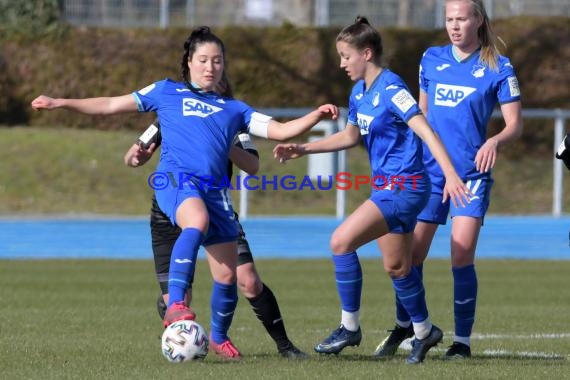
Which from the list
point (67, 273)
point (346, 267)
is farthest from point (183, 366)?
point (67, 273)

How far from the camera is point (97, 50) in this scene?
26.3m

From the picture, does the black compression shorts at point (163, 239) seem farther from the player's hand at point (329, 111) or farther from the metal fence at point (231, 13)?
the metal fence at point (231, 13)

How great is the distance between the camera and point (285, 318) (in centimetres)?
1027

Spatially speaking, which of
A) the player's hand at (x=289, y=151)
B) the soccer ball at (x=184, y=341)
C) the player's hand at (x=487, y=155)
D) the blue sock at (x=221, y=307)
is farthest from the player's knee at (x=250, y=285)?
the player's hand at (x=487, y=155)

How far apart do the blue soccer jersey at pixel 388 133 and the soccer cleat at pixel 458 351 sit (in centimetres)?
106

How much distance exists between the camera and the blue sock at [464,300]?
7695mm

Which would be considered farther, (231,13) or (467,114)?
(231,13)

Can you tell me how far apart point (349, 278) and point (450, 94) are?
1211mm

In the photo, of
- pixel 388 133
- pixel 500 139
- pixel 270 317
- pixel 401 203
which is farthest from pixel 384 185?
pixel 270 317

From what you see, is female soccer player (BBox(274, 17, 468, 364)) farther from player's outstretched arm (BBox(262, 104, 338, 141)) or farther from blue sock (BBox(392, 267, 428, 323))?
player's outstretched arm (BBox(262, 104, 338, 141))

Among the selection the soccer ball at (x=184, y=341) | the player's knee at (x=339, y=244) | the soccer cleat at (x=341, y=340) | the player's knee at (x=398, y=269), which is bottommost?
the soccer cleat at (x=341, y=340)

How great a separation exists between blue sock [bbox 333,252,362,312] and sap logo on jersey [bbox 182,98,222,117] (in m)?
1.05

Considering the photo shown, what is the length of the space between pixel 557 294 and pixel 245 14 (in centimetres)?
1630

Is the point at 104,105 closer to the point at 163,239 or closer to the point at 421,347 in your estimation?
the point at 163,239
